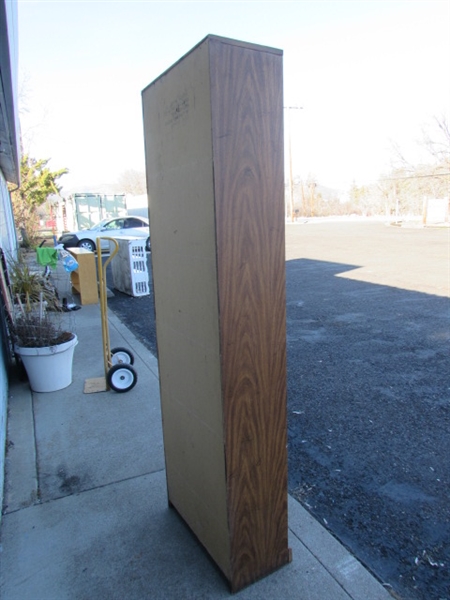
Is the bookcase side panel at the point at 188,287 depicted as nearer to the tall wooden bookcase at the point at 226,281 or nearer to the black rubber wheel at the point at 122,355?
the tall wooden bookcase at the point at 226,281

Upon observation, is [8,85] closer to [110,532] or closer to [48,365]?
[48,365]

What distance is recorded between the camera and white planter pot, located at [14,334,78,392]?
414 cm

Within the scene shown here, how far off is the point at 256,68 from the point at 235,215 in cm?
55

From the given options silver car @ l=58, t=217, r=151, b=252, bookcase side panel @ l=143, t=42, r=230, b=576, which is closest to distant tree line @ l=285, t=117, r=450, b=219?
silver car @ l=58, t=217, r=151, b=252

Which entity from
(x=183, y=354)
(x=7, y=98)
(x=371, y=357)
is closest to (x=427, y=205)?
(x=371, y=357)

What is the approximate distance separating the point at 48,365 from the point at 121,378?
2.30 feet

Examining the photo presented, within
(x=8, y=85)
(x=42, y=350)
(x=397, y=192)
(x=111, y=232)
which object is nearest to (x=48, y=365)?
(x=42, y=350)

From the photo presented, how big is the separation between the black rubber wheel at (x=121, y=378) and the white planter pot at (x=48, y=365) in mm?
476

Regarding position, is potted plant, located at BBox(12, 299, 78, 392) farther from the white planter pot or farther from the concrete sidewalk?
the concrete sidewalk

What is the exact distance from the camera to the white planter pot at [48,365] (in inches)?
163

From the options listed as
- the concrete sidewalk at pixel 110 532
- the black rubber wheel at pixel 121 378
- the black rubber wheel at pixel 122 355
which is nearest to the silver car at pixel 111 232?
the black rubber wheel at pixel 122 355

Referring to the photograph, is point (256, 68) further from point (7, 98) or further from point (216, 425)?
point (7, 98)

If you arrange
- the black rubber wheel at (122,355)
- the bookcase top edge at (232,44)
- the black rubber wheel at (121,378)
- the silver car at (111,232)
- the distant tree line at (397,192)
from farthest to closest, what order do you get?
the distant tree line at (397,192)
the silver car at (111,232)
the black rubber wheel at (122,355)
the black rubber wheel at (121,378)
the bookcase top edge at (232,44)

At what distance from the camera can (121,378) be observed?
4.30m
